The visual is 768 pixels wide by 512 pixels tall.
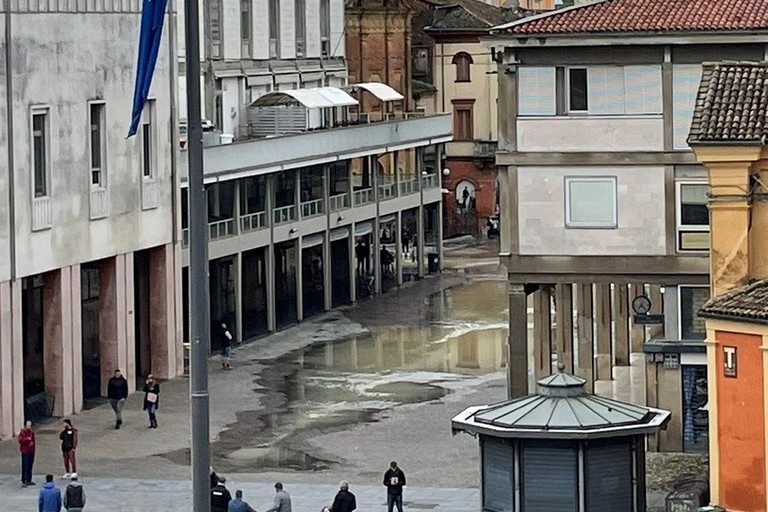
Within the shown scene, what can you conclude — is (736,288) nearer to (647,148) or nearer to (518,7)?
(647,148)

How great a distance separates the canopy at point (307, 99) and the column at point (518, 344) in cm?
2846

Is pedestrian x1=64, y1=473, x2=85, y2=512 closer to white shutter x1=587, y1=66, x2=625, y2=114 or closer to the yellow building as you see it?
the yellow building

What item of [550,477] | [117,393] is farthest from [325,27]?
[550,477]

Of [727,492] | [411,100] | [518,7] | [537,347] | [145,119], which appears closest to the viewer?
[727,492]

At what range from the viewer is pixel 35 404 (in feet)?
155

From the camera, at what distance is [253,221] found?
205 ft

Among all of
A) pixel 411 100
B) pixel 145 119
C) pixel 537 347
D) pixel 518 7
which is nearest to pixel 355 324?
pixel 145 119

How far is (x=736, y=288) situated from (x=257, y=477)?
12311 millimetres

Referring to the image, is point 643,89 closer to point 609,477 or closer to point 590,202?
point 590,202

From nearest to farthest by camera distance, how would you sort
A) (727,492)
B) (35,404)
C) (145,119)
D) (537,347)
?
(727,492) → (537,347) → (35,404) → (145,119)

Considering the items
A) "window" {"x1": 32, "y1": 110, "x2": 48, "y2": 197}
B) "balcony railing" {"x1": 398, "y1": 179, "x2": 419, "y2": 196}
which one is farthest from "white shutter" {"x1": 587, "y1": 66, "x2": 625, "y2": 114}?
"balcony railing" {"x1": 398, "y1": 179, "x2": 419, "y2": 196}

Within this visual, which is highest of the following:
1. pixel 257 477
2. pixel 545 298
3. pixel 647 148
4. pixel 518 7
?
pixel 518 7

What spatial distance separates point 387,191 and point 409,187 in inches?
92.3

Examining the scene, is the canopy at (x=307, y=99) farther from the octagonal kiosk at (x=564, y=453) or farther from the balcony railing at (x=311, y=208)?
the octagonal kiosk at (x=564, y=453)
